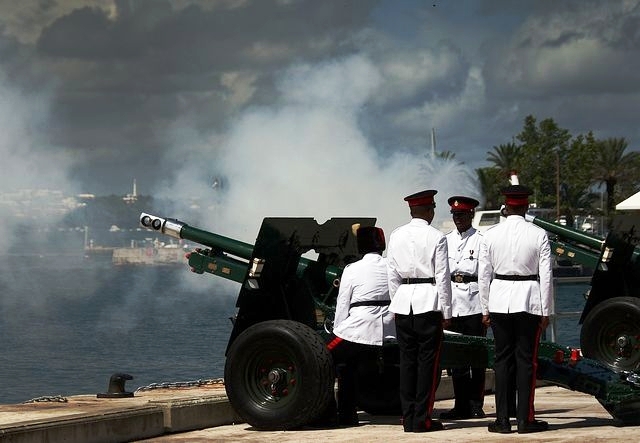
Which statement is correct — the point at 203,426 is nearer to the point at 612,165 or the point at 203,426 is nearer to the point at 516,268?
the point at 516,268

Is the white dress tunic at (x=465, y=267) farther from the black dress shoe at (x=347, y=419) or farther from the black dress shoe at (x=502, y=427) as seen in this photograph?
the black dress shoe at (x=502, y=427)

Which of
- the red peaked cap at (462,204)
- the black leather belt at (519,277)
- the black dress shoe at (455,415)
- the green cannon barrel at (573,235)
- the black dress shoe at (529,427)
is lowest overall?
the black dress shoe at (529,427)

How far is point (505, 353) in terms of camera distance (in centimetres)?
1207

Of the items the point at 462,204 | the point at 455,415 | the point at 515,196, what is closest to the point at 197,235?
the point at 462,204

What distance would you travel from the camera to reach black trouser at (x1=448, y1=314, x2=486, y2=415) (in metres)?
13.4

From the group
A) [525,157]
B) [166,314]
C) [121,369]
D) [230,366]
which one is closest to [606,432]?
[230,366]

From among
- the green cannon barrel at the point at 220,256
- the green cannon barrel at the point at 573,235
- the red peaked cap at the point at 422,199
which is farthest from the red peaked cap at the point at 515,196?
the green cannon barrel at the point at 573,235

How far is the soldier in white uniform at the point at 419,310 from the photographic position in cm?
1210

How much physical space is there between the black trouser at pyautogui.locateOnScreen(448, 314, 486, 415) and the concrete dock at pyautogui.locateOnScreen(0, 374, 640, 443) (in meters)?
0.36

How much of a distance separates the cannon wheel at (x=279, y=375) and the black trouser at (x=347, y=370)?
25 centimetres

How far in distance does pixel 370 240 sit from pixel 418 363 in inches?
46.9

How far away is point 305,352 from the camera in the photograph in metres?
12.3

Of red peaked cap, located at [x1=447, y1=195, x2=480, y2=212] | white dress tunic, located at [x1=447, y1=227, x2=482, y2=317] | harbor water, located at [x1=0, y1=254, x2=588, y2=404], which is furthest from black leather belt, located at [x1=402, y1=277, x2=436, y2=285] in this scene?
harbor water, located at [x1=0, y1=254, x2=588, y2=404]

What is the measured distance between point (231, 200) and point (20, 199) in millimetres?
7904
